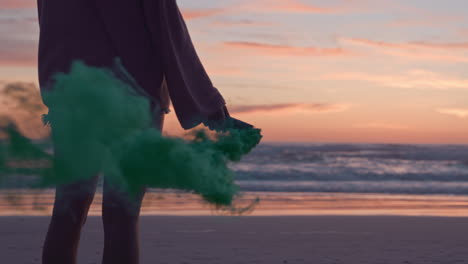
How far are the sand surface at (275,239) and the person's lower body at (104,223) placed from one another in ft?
9.38

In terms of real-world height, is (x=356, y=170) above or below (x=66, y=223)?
below

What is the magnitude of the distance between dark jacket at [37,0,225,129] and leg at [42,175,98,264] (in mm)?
415

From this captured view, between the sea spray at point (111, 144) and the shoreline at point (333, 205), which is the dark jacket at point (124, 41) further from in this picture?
the shoreline at point (333, 205)

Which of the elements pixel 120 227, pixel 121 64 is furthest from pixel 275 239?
pixel 121 64

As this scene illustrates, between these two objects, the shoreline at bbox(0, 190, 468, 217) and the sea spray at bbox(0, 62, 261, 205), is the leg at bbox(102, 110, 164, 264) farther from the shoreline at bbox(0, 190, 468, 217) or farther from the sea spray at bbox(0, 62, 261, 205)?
the shoreline at bbox(0, 190, 468, 217)

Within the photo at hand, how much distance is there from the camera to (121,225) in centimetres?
243

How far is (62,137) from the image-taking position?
7.27 feet

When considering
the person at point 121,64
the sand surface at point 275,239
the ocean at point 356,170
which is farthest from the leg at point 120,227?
the ocean at point 356,170

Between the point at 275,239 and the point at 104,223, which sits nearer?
the point at 104,223

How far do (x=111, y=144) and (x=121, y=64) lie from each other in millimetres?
304

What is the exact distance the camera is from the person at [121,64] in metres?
2.33

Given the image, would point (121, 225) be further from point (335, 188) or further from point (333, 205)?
point (335, 188)

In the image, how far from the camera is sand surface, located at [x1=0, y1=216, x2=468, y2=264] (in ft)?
18.0

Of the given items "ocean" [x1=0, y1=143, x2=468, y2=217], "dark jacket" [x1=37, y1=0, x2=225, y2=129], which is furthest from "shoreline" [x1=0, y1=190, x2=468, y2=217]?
"dark jacket" [x1=37, y1=0, x2=225, y2=129]
